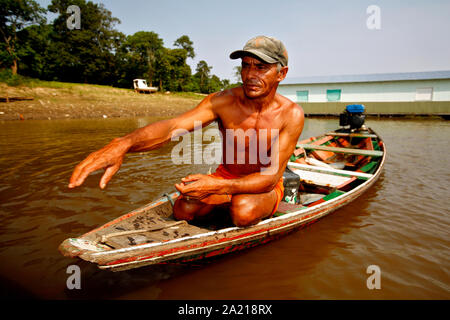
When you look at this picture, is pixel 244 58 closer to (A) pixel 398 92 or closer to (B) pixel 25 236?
(B) pixel 25 236

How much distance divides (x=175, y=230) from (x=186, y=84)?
163ft

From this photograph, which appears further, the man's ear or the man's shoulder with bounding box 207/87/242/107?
the man's shoulder with bounding box 207/87/242/107

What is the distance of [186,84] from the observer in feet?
161

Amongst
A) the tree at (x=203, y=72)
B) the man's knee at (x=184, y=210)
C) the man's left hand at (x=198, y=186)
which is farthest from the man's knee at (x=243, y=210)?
the tree at (x=203, y=72)

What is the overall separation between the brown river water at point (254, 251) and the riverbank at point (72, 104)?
1631 centimetres

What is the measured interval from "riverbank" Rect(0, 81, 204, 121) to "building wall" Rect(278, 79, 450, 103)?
16.6 m

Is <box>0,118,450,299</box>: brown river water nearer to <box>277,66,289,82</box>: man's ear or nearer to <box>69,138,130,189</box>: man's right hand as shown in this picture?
<box>69,138,130,189</box>: man's right hand

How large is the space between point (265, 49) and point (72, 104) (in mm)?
23834

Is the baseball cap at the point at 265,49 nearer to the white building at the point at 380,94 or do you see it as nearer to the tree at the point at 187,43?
the white building at the point at 380,94

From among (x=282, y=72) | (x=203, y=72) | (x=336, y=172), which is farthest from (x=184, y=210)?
(x=203, y=72)

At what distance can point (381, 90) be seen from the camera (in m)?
25.9

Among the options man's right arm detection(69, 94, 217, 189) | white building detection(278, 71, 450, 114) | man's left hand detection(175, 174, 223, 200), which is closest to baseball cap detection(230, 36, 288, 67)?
man's right arm detection(69, 94, 217, 189)

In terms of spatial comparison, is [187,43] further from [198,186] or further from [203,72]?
[198,186]

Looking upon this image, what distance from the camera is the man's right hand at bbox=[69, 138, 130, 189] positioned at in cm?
167
